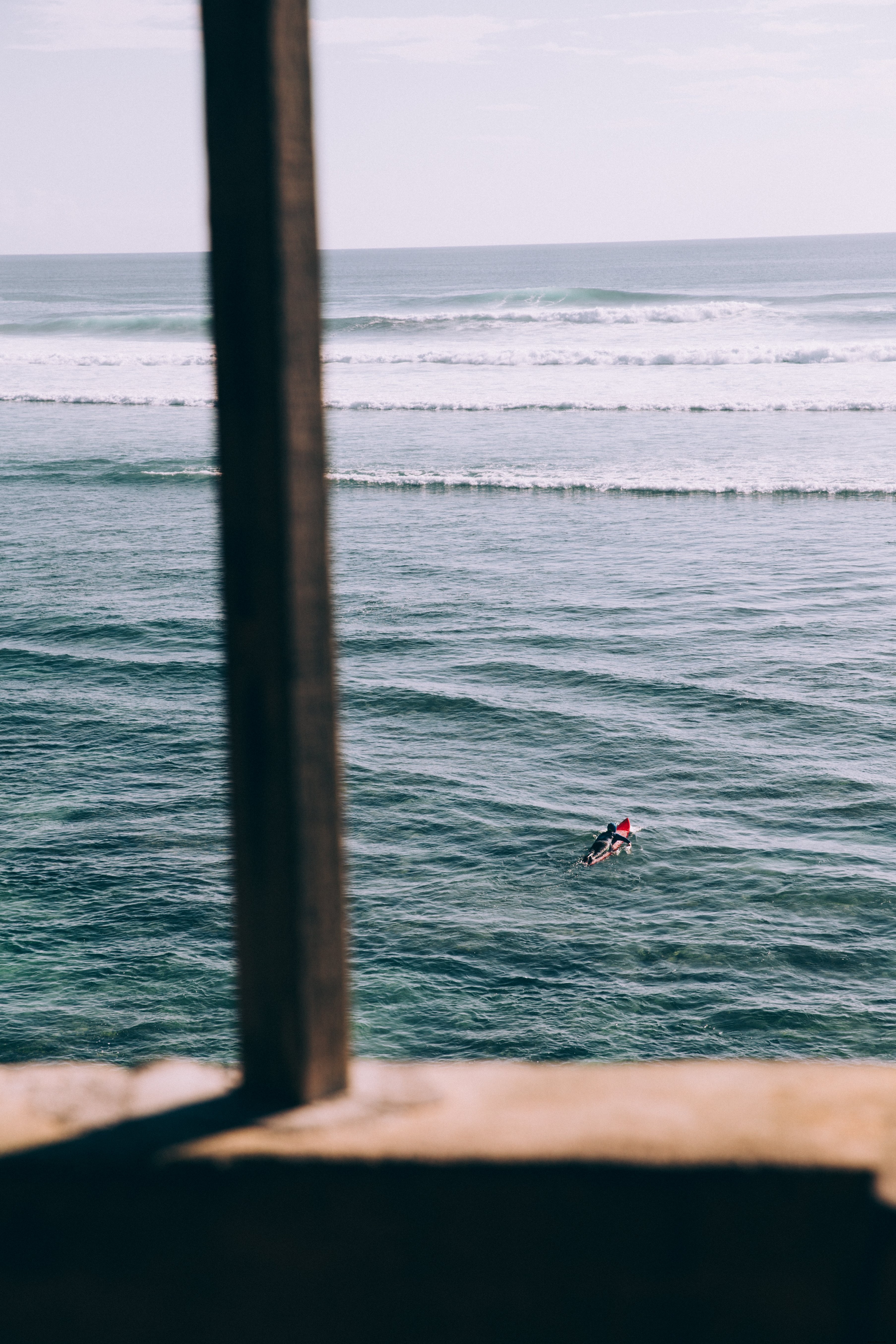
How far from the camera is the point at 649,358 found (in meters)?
40.2

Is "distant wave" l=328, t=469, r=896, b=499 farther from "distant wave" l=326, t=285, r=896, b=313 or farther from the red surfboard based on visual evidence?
"distant wave" l=326, t=285, r=896, b=313

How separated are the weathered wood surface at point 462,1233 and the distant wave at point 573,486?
19651 mm

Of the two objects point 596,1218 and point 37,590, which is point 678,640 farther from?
point 596,1218

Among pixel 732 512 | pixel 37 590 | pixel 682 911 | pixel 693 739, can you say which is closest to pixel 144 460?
pixel 37 590

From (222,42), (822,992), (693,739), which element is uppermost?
(222,42)

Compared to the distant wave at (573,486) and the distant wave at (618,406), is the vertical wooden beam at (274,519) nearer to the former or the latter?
the distant wave at (573,486)

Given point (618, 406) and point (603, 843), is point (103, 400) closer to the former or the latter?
point (618, 406)

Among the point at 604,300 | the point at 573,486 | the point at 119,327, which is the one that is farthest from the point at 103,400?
the point at 604,300

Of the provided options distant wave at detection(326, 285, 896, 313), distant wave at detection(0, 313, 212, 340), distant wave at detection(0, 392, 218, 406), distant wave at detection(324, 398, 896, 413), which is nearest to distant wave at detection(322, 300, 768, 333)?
distant wave at detection(326, 285, 896, 313)

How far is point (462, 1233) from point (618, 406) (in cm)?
3175

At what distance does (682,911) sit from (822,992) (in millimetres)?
1136

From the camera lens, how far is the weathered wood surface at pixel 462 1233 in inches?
54.8

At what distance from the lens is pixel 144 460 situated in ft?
86.3

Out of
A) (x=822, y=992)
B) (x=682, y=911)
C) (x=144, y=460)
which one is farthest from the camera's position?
(x=144, y=460)
